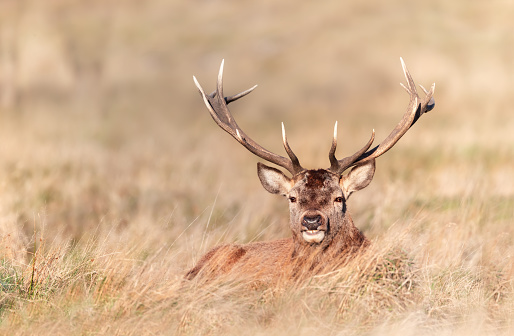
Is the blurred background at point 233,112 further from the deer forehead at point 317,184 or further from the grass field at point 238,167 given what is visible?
the deer forehead at point 317,184

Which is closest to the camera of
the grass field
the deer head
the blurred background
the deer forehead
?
the grass field

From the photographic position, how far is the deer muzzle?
6469 millimetres

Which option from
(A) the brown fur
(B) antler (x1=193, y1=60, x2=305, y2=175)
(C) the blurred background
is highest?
(B) antler (x1=193, y1=60, x2=305, y2=175)

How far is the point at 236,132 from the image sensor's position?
7.48 m

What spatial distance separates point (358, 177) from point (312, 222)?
0.82 m

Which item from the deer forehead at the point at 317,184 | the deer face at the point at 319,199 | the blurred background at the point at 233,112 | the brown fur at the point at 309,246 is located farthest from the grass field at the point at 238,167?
the deer forehead at the point at 317,184

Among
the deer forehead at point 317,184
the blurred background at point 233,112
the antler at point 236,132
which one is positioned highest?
the antler at point 236,132

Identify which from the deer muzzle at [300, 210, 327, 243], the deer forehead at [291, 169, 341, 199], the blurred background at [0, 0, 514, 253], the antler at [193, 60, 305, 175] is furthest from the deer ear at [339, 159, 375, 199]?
the blurred background at [0, 0, 514, 253]

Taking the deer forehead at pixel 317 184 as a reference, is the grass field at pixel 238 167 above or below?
below

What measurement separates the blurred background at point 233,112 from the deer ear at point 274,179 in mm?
945

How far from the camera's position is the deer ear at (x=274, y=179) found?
23.9 feet

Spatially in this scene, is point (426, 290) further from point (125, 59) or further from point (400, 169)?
point (125, 59)

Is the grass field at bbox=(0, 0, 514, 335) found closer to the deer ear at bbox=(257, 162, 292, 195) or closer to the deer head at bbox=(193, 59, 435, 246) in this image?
the deer head at bbox=(193, 59, 435, 246)

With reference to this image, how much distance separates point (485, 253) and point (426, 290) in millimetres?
1714
